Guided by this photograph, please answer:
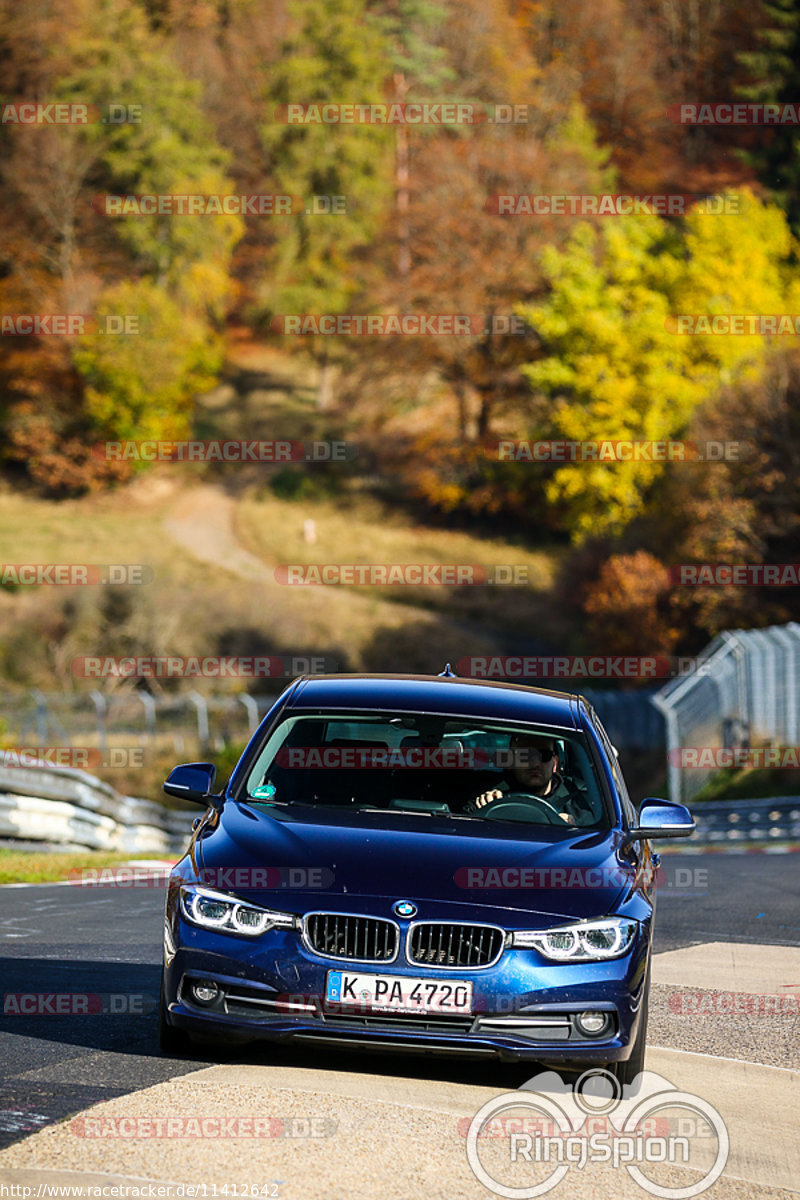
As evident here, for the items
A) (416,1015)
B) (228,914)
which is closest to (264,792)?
(228,914)

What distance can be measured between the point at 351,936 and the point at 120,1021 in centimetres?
186

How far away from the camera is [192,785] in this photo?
6996 mm

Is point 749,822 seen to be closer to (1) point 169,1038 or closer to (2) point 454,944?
(1) point 169,1038

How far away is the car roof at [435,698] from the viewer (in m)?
7.38

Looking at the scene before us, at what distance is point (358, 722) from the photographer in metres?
7.34

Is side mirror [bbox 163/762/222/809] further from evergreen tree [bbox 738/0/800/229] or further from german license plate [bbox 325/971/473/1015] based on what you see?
evergreen tree [bbox 738/0/800/229]

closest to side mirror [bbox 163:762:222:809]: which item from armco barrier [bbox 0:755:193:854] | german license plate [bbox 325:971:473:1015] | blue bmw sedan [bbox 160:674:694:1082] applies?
blue bmw sedan [bbox 160:674:694:1082]

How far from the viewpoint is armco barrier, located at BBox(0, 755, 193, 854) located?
1695 centimetres

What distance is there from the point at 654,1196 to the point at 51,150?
→ 77.3 m

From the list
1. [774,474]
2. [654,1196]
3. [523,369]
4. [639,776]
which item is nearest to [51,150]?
[523,369]

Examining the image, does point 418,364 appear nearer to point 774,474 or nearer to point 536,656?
point 536,656

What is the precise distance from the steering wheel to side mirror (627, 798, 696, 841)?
327mm

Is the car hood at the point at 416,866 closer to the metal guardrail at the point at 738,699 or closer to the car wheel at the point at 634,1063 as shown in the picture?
the car wheel at the point at 634,1063

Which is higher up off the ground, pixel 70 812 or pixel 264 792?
pixel 264 792
